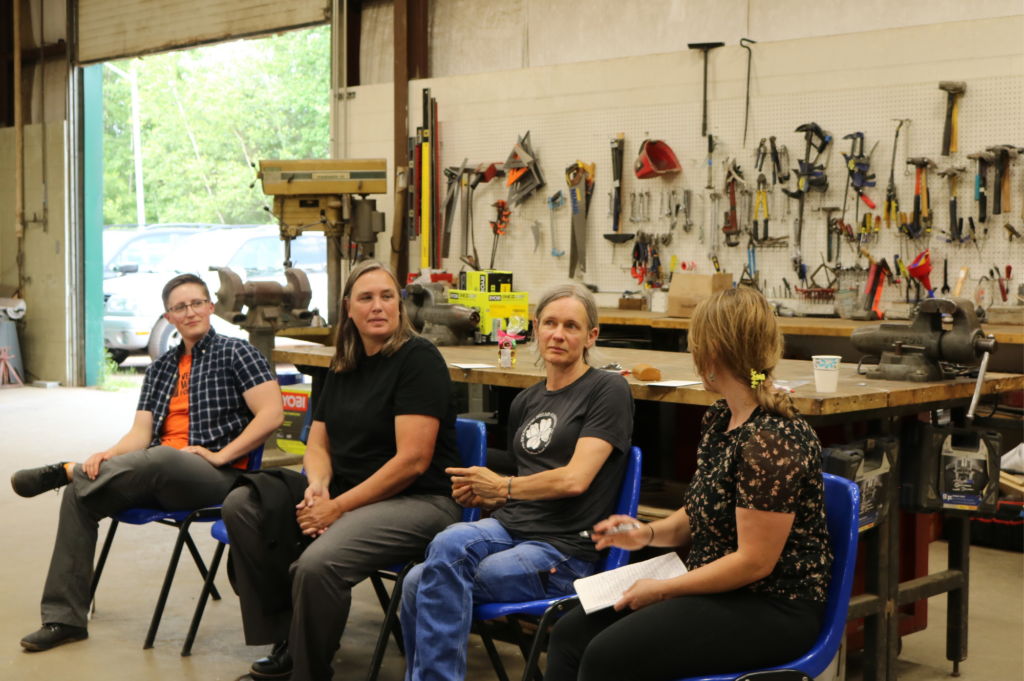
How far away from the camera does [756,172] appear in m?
5.64

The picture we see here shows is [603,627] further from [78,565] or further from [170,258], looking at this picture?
[170,258]

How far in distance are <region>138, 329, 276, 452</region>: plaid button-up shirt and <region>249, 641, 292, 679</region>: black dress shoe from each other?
688mm

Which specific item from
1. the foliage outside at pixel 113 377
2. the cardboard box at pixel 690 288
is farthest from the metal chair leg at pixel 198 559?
the foliage outside at pixel 113 377

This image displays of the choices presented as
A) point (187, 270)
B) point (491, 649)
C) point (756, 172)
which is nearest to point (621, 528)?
point (491, 649)

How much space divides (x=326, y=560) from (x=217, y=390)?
1.02 m

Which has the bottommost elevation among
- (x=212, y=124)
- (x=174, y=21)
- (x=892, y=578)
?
(x=892, y=578)

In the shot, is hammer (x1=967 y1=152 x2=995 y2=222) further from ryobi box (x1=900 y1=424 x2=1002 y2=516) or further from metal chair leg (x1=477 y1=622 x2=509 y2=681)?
metal chair leg (x1=477 y1=622 x2=509 y2=681)

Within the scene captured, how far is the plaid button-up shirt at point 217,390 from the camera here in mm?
3254

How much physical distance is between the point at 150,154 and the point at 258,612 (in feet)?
62.0

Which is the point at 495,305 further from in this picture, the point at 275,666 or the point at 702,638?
the point at 702,638

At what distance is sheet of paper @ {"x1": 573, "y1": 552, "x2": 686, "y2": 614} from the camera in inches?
75.0

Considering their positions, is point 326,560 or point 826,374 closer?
point 326,560

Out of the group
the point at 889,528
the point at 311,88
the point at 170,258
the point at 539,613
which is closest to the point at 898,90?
the point at 889,528

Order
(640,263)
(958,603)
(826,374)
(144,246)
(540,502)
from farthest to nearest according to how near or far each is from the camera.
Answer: (144,246), (640,263), (958,603), (826,374), (540,502)
